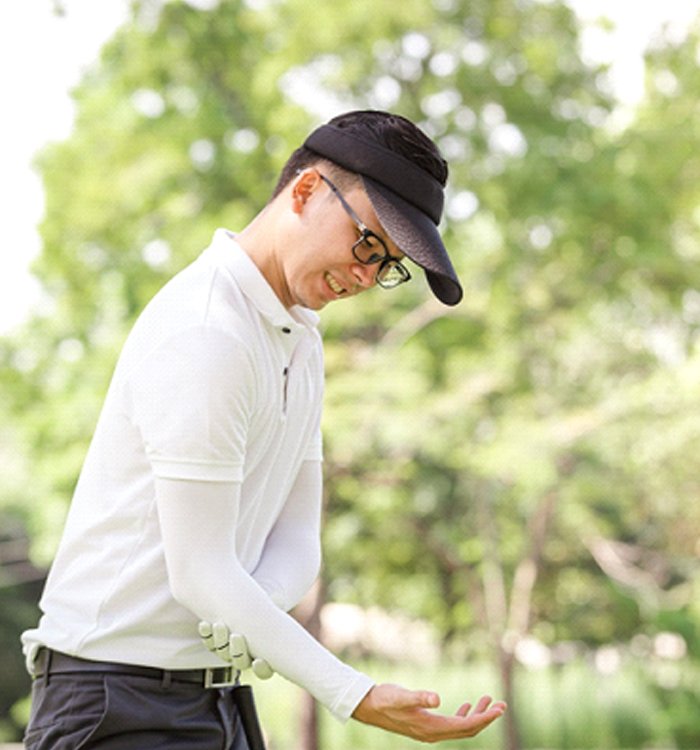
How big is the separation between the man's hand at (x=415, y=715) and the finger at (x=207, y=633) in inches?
8.3

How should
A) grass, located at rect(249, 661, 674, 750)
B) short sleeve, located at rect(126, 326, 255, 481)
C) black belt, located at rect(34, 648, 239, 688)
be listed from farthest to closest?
grass, located at rect(249, 661, 674, 750), black belt, located at rect(34, 648, 239, 688), short sleeve, located at rect(126, 326, 255, 481)

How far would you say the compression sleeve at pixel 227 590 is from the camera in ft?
5.70

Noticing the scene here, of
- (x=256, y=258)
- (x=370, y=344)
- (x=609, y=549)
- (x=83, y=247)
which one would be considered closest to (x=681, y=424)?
(x=370, y=344)

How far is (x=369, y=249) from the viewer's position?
1888mm

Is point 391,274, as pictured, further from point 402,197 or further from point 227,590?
point 227,590

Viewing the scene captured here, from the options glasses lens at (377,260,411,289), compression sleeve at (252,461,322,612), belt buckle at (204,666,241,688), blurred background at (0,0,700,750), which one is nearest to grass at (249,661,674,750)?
blurred background at (0,0,700,750)

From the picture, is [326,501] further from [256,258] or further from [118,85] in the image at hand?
[256,258]

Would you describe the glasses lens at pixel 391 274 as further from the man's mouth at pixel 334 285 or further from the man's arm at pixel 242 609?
the man's arm at pixel 242 609

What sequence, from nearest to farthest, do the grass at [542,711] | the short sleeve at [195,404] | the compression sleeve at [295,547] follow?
the short sleeve at [195,404] → the compression sleeve at [295,547] → the grass at [542,711]

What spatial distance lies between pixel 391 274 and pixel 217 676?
0.63 meters

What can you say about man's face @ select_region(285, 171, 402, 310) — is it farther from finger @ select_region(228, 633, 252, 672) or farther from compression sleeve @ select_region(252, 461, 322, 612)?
finger @ select_region(228, 633, 252, 672)

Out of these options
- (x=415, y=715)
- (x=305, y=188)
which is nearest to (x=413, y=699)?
(x=415, y=715)

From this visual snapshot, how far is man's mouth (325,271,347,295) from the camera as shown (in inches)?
75.4

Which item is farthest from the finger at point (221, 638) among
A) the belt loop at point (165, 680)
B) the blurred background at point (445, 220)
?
the blurred background at point (445, 220)
